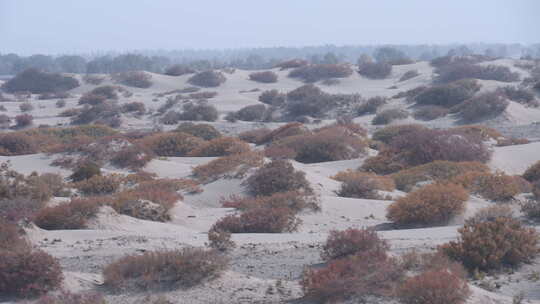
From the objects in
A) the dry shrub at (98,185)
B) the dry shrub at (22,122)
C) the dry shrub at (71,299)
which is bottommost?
the dry shrub at (22,122)

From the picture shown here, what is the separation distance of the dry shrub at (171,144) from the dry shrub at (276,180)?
905 centimetres

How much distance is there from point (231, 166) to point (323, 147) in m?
6.09

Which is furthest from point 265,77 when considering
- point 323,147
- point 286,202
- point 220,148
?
point 286,202

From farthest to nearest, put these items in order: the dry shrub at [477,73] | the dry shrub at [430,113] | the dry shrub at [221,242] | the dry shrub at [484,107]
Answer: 1. the dry shrub at [477,73]
2. the dry shrub at [430,113]
3. the dry shrub at [484,107]
4. the dry shrub at [221,242]

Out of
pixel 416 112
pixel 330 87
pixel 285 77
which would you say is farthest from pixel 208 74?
pixel 416 112

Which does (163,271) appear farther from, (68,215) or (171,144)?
(171,144)

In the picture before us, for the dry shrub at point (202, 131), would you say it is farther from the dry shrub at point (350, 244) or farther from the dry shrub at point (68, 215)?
the dry shrub at point (350, 244)

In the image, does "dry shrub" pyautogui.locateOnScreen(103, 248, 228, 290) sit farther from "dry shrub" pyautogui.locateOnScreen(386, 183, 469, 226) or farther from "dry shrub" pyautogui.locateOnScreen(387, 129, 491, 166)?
"dry shrub" pyautogui.locateOnScreen(387, 129, 491, 166)

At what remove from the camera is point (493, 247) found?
8.71m

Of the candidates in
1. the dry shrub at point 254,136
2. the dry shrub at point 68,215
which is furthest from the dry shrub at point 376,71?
the dry shrub at point 68,215

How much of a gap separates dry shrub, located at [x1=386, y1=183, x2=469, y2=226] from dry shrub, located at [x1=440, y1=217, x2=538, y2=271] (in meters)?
3.57

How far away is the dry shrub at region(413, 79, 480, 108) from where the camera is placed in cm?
3934

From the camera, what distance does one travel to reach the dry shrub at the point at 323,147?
2312 centimetres

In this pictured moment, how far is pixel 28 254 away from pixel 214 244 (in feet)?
11.1
